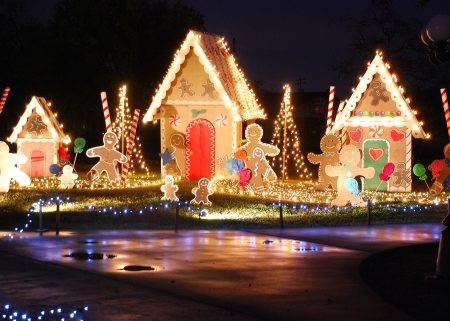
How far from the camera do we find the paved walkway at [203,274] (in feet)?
27.9

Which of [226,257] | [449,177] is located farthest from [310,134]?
[226,257]

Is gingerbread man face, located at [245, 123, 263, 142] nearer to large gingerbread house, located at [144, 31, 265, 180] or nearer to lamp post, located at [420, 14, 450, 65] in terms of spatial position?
large gingerbread house, located at [144, 31, 265, 180]

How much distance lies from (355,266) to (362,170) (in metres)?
8.33

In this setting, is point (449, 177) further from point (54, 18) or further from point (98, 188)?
point (54, 18)

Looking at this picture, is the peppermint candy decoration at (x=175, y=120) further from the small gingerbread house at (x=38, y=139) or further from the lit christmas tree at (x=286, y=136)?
the small gingerbread house at (x=38, y=139)

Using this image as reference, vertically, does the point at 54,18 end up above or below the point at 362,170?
above

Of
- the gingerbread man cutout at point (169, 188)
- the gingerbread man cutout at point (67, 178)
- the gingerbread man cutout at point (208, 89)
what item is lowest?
the gingerbread man cutout at point (169, 188)

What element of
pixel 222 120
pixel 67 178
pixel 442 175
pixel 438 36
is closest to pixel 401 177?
pixel 442 175

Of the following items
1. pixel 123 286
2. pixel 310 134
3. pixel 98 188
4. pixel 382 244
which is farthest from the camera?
pixel 310 134

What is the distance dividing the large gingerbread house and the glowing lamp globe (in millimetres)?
17715

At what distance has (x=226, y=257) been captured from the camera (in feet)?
39.1

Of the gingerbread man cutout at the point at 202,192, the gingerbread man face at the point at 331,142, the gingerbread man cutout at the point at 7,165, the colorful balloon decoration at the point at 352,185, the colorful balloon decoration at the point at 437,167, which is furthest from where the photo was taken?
the gingerbread man face at the point at 331,142

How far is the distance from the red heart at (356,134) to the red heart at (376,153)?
22.6 inches

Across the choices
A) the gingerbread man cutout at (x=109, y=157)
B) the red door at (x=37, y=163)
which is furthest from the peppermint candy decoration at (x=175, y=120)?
the red door at (x=37, y=163)
